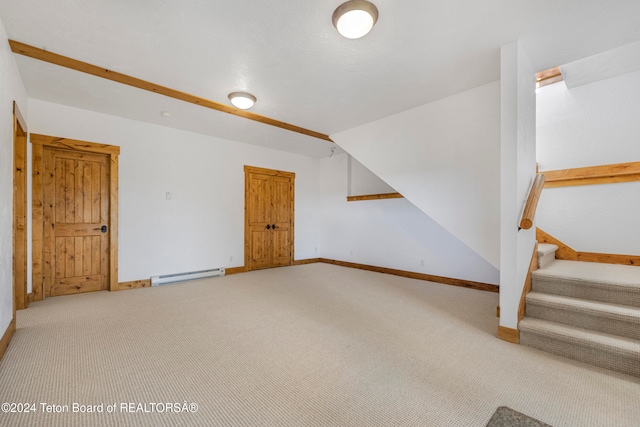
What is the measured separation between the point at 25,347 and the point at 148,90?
110 inches

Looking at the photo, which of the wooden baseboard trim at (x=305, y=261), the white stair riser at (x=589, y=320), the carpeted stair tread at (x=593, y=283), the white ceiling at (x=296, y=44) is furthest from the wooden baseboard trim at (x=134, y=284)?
the carpeted stair tread at (x=593, y=283)

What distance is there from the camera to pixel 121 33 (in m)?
2.34

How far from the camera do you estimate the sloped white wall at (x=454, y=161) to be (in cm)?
300

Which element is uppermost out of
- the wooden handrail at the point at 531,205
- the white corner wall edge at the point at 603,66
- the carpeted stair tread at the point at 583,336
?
the white corner wall edge at the point at 603,66

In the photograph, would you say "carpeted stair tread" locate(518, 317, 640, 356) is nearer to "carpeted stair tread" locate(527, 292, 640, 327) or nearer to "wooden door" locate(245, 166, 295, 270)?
"carpeted stair tread" locate(527, 292, 640, 327)

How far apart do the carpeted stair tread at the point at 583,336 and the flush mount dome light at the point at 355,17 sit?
9.17ft

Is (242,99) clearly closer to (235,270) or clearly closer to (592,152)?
(235,270)

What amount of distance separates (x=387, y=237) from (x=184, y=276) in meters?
3.92

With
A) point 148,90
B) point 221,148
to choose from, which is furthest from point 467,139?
point 221,148

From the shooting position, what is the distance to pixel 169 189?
184 inches

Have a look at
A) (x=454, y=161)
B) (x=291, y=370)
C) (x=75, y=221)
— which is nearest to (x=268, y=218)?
(x=75, y=221)

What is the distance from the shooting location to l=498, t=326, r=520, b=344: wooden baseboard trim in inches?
94.2

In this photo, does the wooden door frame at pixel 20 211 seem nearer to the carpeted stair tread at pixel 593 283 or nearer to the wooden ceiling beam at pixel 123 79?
the wooden ceiling beam at pixel 123 79

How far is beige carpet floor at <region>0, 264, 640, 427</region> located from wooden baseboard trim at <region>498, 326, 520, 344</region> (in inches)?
3.3
